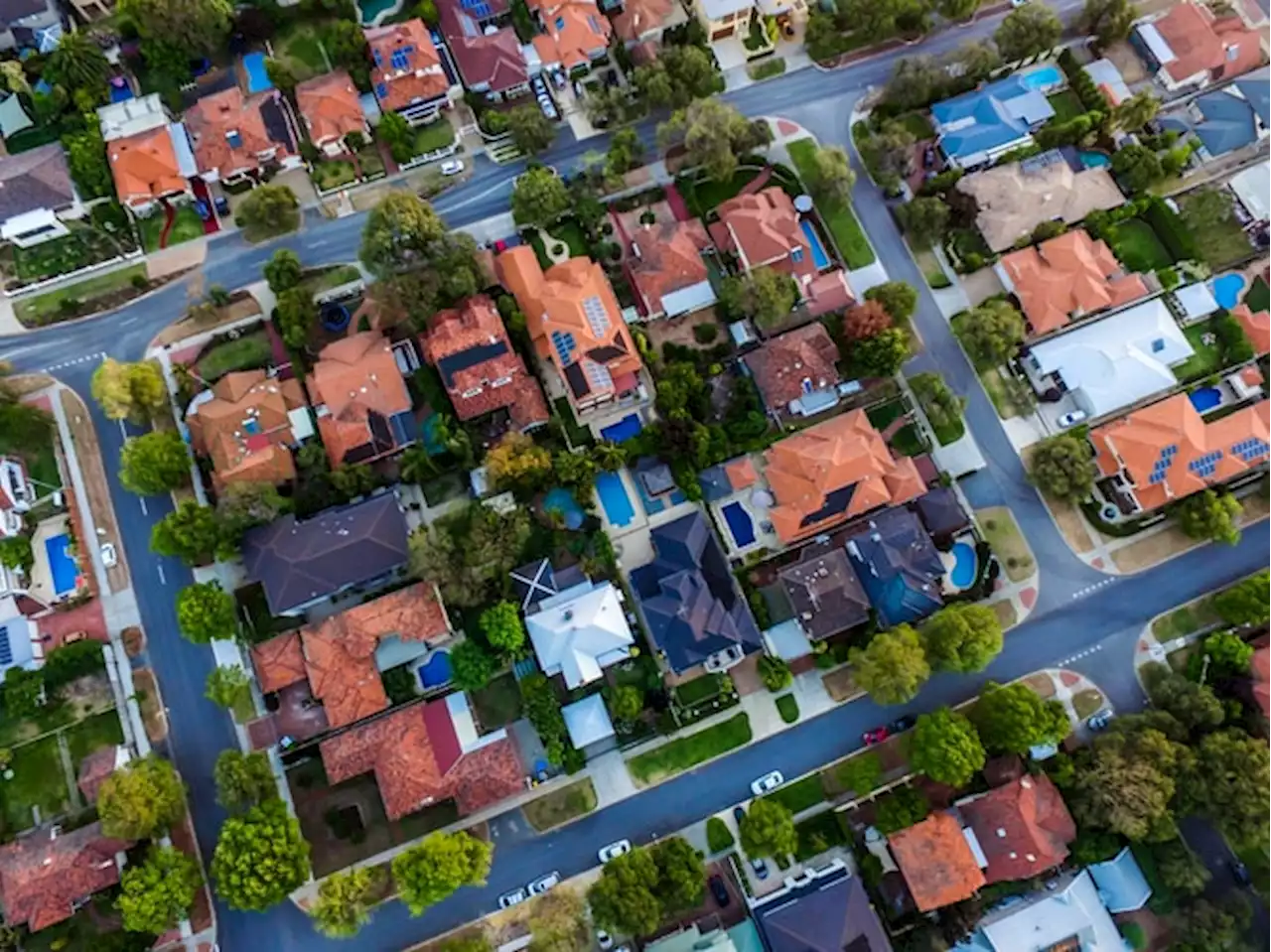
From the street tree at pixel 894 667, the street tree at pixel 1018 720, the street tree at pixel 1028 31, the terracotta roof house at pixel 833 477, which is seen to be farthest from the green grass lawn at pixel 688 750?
the street tree at pixel 1028 31

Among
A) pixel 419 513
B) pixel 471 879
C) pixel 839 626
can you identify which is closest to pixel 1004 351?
pixel 839 626

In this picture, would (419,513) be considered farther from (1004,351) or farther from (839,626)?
(1004,351)

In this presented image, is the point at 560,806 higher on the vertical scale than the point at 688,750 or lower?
lower

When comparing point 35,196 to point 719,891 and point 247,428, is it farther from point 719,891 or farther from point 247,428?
point 719,891

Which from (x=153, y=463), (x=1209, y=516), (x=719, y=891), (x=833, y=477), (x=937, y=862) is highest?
(x=153, y=463)

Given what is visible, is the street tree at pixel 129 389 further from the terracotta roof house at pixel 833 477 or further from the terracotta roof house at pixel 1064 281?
the terracotta roof house at pixel 1064 281

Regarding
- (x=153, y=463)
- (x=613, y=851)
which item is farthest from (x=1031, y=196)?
(x=153, y=463)
